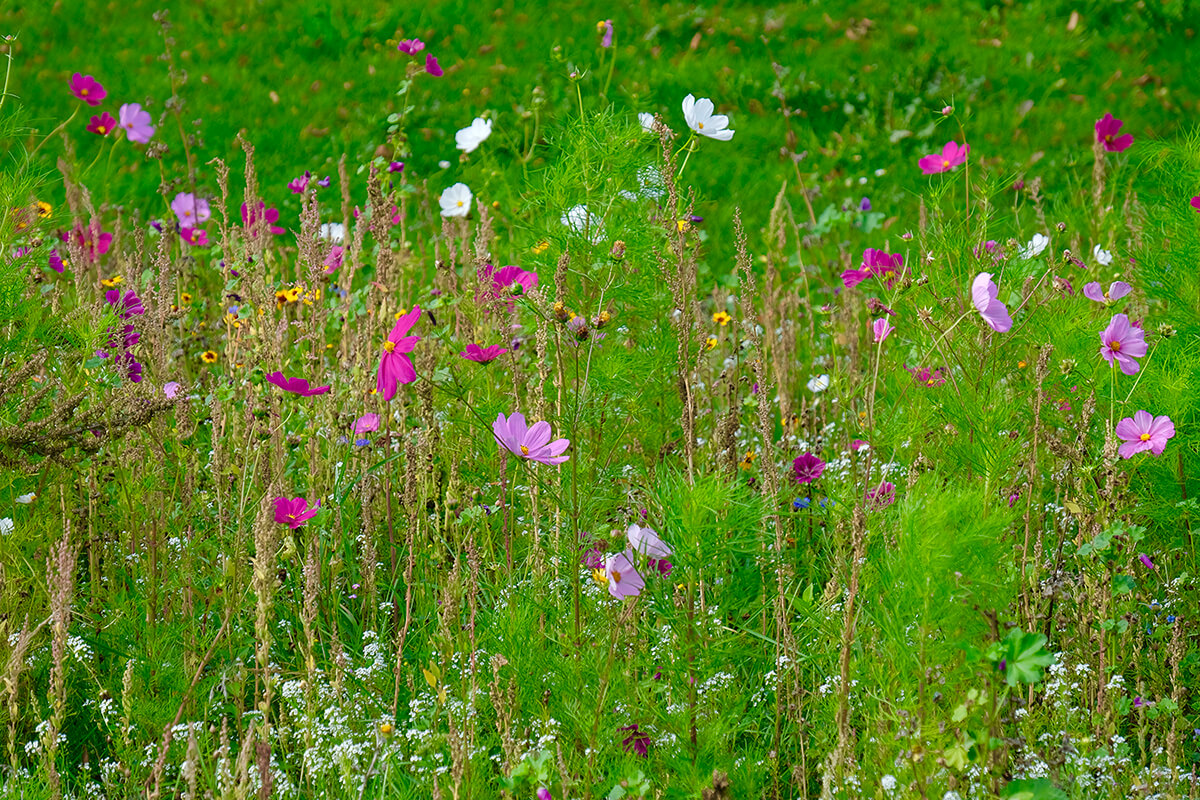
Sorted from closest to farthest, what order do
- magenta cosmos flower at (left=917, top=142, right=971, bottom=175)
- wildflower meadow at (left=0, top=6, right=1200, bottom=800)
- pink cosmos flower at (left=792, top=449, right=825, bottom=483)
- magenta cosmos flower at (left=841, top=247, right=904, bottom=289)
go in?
1. wildflower meadow at (left=0, top=6, right=1200, bottom=800)
2. pink cosmos flower at (left=792, top=449, right=825, bottom=483)
3. magenta cosmos flower at (left=841, top=247, right=904, bottom=289)
4. magenta cosmos flower at (left=917, top=142, right=971, bottom=175)

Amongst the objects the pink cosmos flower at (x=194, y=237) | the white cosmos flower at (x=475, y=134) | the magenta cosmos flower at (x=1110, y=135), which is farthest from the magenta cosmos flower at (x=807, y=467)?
the pink cosmos flower at (x=194, y=237)

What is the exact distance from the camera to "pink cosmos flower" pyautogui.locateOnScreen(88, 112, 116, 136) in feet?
12.4

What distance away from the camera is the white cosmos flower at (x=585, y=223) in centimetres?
207

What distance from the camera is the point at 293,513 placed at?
7.06ft

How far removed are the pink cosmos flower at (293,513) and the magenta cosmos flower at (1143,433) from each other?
1.52 m

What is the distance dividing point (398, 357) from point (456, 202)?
1535 millimetres

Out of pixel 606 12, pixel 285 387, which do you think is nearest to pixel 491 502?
pixel 285 387

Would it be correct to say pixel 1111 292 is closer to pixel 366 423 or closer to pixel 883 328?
pixel 883 328

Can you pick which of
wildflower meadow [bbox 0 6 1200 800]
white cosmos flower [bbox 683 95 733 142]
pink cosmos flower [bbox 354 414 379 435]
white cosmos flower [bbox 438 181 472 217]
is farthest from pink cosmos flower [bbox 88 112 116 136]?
white cosmos flower [bbox 683 95 733 142]

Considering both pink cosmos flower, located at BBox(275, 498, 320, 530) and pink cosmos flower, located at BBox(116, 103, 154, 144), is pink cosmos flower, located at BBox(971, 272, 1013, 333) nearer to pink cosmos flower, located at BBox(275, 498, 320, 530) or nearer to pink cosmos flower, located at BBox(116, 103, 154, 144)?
pink cosmos flower, located at BBox(275, 498, 320, 530)

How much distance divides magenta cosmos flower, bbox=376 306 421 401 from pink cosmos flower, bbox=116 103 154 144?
86.9 inches

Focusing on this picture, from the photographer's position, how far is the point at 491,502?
270 cm

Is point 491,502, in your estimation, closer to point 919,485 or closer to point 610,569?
point 610,569

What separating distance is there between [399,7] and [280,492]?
21.5ft
